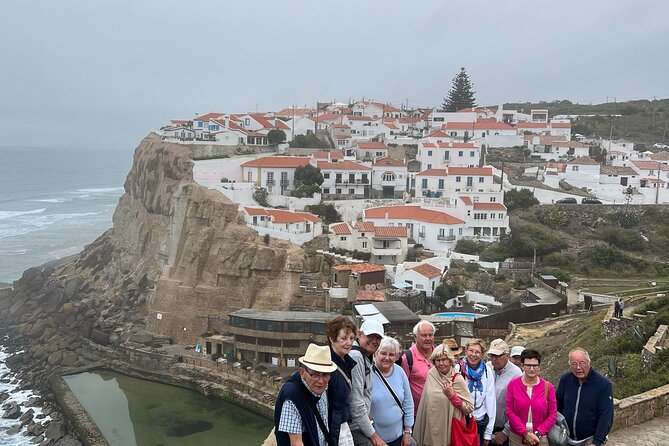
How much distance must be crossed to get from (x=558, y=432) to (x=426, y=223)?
2549cm

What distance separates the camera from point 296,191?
34.5 m

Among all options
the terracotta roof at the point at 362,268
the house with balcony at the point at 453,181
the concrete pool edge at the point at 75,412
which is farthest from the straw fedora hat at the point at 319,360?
the house with balcony at the point at 453,181

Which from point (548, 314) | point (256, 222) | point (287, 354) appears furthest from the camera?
point (256, 222)

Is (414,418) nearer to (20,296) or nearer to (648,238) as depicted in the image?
(648,238)

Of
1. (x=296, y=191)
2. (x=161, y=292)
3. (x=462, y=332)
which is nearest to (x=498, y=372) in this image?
(x=462, y=332)

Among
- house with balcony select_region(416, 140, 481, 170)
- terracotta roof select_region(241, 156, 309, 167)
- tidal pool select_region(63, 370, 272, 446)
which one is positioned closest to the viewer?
tidal pool select_region(63, 370, 272, 446)

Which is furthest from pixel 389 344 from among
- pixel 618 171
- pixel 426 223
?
pixel 618 171

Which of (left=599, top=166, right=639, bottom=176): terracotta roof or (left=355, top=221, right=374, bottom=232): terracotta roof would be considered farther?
(left=599, top=166, right=639, bottom=176): terracotta roof

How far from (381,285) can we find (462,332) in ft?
17.8

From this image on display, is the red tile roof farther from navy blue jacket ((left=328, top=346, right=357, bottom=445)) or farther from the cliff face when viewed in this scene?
navy blue jacket ((left=328, top=346, right=357, bottom=445))

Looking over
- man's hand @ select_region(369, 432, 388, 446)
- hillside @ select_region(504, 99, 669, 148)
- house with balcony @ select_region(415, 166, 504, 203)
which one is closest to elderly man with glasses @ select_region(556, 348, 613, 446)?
man's hand @ select_region(369, 432, 388, 446)

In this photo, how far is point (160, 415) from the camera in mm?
21328

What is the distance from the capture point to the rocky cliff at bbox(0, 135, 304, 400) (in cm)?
2745

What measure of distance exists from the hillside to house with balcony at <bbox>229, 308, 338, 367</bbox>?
125 ft
